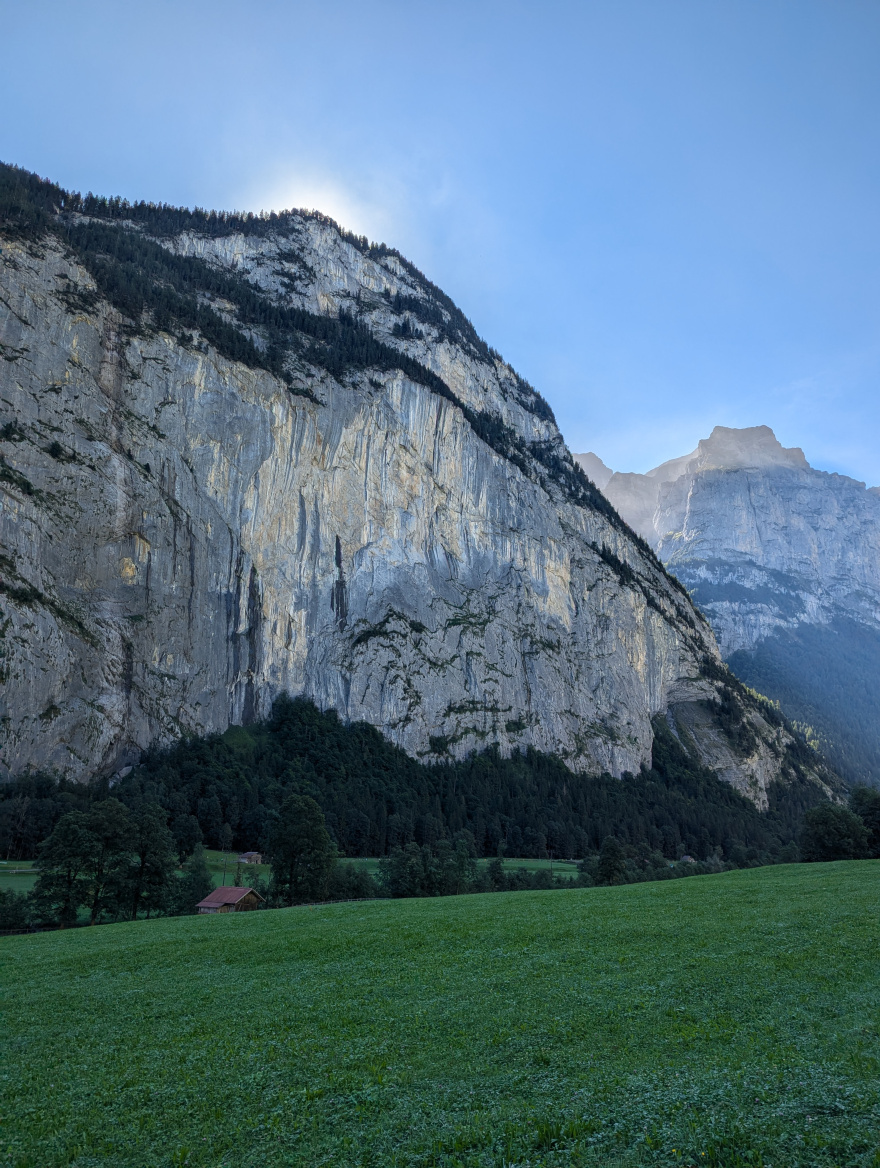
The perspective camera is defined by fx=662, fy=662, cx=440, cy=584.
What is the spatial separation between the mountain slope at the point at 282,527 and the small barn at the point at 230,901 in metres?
41.1

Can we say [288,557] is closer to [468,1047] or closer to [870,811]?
[870,811]

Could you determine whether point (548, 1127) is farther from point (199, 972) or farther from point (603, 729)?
point (603, 729)

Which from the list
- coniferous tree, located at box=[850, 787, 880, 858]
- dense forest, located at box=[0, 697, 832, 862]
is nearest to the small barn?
dense forest, located at box=[0, 697, 832, 862]

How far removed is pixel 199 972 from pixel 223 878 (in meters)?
41.8

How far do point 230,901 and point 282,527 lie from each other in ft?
246

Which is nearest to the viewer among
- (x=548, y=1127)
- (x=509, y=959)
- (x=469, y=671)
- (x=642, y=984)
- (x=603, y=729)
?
(x=548, y=1127)

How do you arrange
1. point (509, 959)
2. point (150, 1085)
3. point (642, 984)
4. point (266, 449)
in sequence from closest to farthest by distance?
point (150, 1085) < point (642, 984) < point (509, 959) < point (266, 449)

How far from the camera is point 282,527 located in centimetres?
11100

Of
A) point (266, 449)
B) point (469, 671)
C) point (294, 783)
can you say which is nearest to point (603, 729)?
point (469, 671)

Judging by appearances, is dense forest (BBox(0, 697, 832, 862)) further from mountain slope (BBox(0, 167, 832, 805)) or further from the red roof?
the red roof

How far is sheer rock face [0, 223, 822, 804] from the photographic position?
8638cm

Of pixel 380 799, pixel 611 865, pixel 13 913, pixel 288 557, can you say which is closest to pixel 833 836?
pixel 611 865

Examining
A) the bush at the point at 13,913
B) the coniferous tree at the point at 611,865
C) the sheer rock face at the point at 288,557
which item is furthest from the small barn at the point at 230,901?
the sheer rock face at the point at 288,557

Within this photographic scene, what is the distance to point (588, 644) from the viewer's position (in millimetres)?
138375
